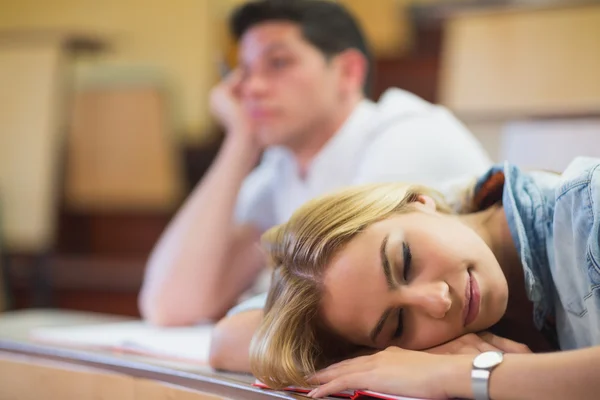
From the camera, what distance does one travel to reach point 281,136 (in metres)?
1.80

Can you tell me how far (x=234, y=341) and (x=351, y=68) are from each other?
3.33 ft

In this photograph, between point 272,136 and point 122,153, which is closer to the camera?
point 272,136

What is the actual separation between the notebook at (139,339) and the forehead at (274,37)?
27.0 inches

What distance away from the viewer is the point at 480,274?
0.92 meters

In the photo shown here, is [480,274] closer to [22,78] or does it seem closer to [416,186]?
[416,186]

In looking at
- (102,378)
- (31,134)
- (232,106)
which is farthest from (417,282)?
(31,134)

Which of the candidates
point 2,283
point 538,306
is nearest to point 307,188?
point 538,306

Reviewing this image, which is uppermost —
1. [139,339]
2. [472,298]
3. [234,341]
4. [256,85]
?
[256,85]

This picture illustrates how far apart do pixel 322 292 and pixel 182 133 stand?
2.56m

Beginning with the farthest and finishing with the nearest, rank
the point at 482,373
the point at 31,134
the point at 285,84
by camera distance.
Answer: the point at 31,134, the point at 285,84, the point at 482,373

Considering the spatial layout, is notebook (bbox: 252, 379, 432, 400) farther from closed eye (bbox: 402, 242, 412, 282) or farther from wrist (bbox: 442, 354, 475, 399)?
closed eye (bbox: 402, 242, 412, 282)

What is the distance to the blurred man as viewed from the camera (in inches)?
69.2

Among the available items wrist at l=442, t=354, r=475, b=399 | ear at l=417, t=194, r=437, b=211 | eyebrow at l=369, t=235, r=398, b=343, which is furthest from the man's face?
wrist at l=442, t=354, r=475, b=399

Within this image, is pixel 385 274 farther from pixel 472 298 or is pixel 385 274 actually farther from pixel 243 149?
pixel 243 149
